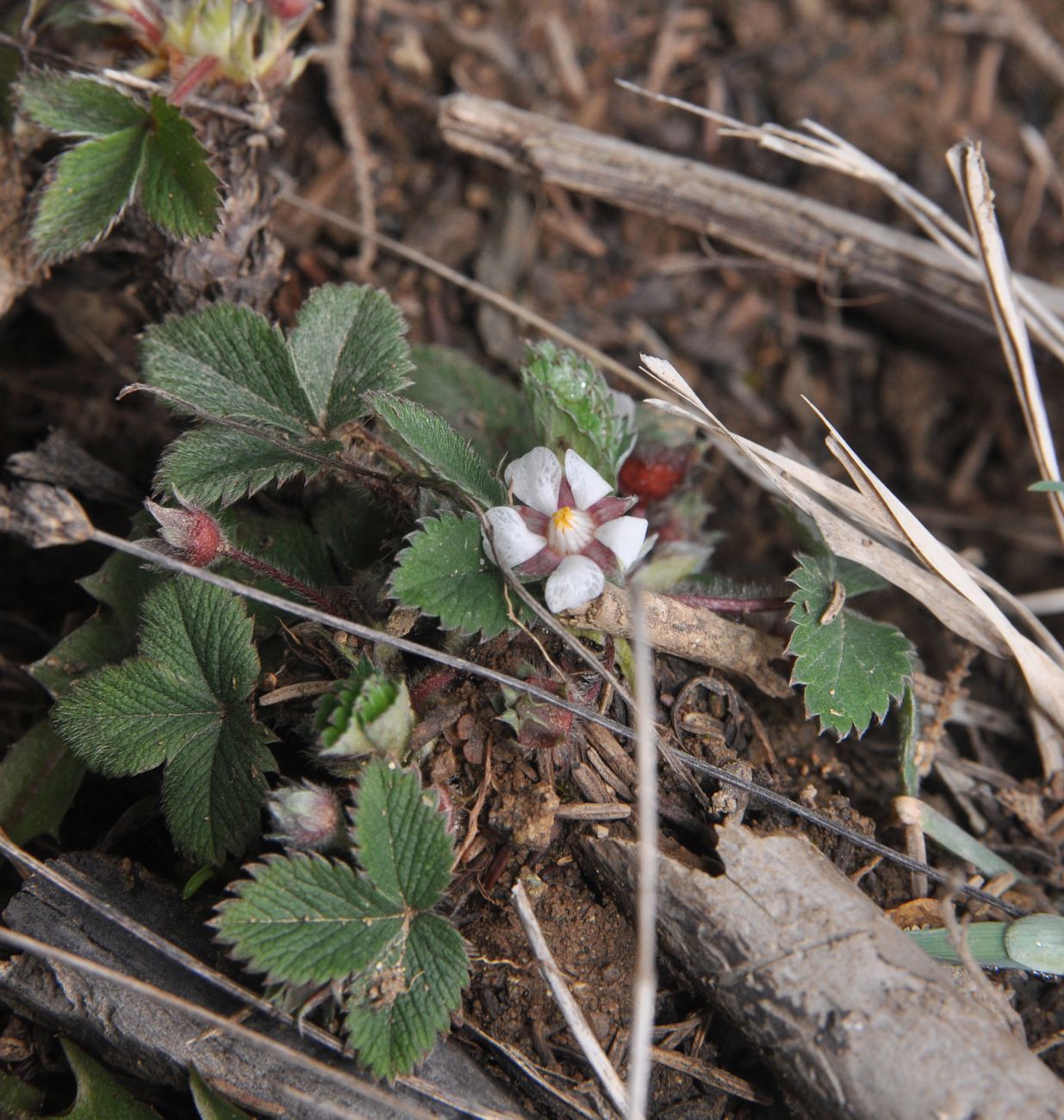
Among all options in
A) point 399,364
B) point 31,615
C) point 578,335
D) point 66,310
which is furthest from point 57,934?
point 578,335

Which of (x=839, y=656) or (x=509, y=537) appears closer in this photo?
(x=509, y=537)

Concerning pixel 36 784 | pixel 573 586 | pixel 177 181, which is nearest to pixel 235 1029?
pixel 36 784

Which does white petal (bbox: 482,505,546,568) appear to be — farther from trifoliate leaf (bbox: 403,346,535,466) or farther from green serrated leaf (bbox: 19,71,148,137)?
green serrated leaf (bbox: 19,71,148,137)

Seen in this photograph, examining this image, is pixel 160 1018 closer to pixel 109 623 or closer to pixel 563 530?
pixel 109 623

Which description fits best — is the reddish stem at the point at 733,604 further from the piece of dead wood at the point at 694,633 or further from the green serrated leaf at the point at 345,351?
the green serrated leaf at the point at 345,351

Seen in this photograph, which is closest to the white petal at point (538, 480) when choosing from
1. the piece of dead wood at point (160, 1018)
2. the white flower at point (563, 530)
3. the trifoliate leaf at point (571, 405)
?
the white flower at point (563, 530)
